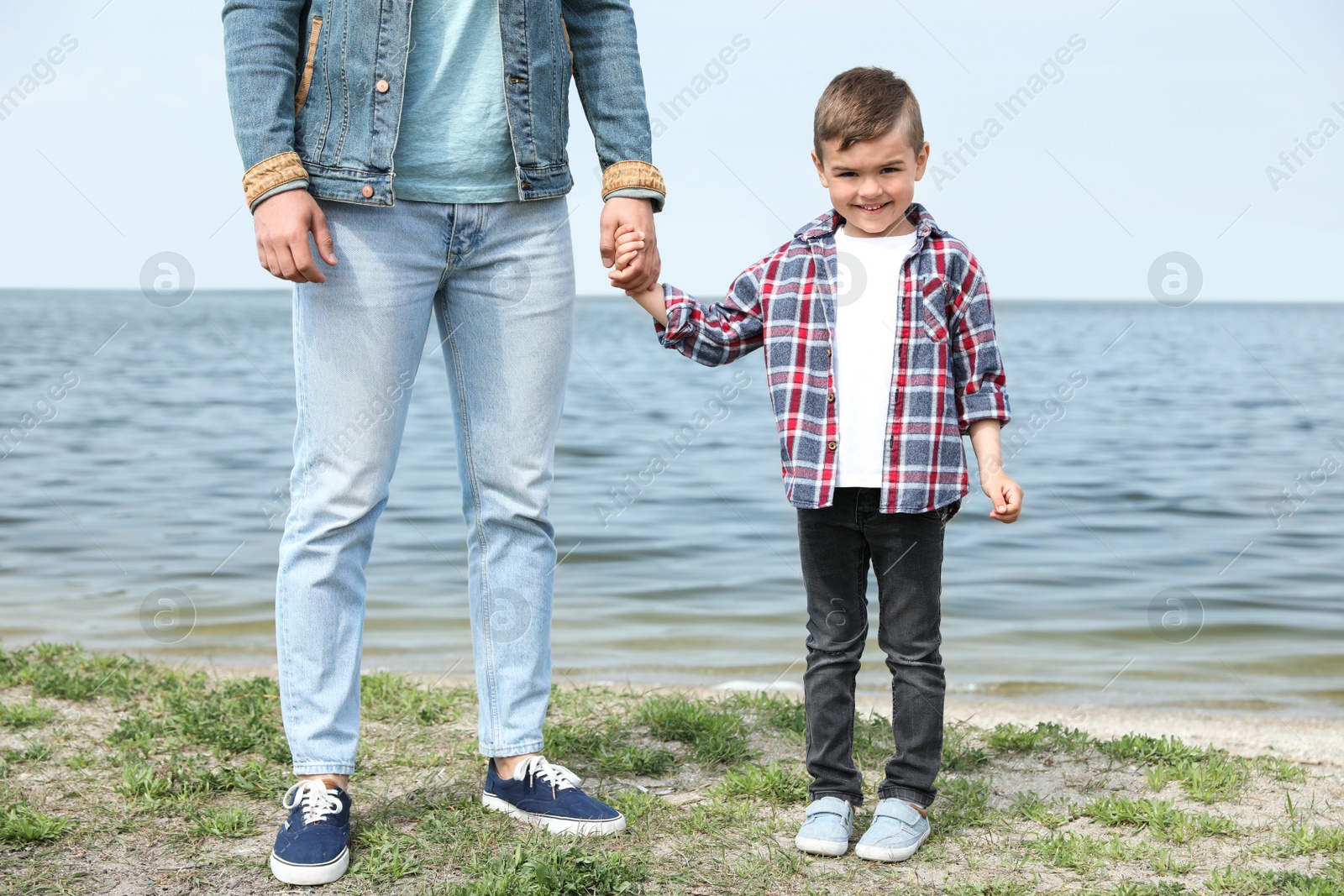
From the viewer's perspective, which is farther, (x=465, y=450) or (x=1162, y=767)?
(x=1162, y=767)

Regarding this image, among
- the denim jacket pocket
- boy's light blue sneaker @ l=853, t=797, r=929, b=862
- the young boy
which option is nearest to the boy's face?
the young boy

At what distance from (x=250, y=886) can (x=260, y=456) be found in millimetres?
9245

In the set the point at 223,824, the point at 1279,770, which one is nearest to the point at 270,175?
the point at 223,824

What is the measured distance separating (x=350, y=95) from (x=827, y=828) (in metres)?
1.73

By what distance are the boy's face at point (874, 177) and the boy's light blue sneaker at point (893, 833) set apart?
47.5 inches

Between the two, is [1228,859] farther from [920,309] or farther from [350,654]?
[350,654]

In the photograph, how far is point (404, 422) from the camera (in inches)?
88.3

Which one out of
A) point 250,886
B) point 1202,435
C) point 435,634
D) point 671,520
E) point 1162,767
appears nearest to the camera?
point 250,886

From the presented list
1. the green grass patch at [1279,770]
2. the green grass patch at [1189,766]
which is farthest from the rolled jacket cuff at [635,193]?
the green grass patch at [1279,770]

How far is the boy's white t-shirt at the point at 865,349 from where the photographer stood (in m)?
2.36

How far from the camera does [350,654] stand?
2305 mm

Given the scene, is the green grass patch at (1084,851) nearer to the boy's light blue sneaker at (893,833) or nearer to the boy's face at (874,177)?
the boy's light blue sneaker at (893,833)

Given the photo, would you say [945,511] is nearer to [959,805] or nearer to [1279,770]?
[959,805]

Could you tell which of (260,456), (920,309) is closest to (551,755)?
(920,309)
